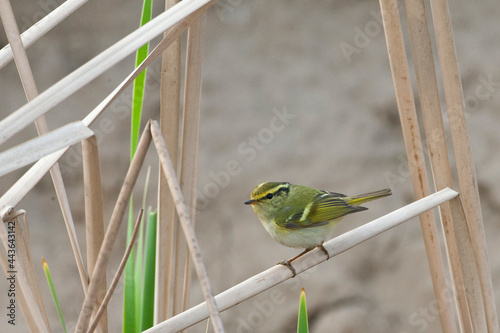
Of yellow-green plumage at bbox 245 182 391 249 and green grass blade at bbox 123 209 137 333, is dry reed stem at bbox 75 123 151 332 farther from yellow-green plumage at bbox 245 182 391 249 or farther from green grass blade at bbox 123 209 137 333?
yellow-green plumage at bbox 245 182 391 249

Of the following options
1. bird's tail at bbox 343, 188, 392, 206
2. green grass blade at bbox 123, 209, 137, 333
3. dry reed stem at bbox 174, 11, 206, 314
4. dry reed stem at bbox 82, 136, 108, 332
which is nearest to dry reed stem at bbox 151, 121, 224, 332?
dry reed stem at bbox 82, 136, 108, 332

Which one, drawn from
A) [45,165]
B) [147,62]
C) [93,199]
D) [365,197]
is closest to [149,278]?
[93,199]

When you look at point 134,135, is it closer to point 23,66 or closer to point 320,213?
point 23,66

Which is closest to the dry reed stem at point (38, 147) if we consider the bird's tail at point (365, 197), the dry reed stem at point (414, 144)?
the dry reed stem at point (414, 144)

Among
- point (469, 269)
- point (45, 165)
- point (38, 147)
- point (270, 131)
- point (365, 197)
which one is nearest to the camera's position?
point (38, 147)

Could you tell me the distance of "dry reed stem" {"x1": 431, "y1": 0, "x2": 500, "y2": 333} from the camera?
3.28 feet

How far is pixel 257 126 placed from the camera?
2.35m

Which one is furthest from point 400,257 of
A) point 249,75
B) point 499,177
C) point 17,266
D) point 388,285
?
point 17,266

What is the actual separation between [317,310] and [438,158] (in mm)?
1386

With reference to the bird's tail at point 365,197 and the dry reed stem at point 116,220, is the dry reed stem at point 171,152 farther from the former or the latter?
the bird's tail at point 365,197

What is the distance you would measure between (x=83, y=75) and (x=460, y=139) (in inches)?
29.0

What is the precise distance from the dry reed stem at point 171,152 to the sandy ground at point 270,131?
4.13 feet

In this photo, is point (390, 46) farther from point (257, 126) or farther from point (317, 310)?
point (317, 310)

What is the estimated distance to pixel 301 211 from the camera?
4.52ft
